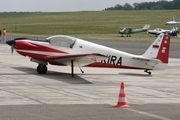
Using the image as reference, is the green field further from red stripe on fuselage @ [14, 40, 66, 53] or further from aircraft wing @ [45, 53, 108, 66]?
aircraft wing @ [45, 53, 108, 66]

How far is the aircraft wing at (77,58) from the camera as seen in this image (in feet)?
61.6

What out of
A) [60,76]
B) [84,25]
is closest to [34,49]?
[60,76]

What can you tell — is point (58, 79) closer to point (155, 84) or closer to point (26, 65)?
point (155, 84)

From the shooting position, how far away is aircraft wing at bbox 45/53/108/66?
18.8 meters

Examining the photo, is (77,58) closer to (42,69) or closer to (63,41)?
(63,41)

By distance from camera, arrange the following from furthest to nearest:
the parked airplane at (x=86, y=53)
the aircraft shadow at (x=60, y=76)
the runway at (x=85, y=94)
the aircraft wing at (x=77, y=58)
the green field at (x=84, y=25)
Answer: the green field at (x=84, y=25)
the parked airplane at (x=86, y=53)
the aircraft wing at (x=77, y=58)
the aircraft shadow at (x=60, y=76)
the runway at (x=85, y=94)

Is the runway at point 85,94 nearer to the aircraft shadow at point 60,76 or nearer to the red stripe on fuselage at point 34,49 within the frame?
the aircraft shadow at point 60,76

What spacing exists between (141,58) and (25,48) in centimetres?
470

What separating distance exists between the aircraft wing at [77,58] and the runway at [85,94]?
59 cm

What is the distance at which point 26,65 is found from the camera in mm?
24250

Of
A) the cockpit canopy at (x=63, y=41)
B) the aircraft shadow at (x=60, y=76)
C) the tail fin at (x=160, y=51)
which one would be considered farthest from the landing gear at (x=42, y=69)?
the tail fin at (x=160, y=51)

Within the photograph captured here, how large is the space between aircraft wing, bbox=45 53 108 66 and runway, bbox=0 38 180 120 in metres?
0.59
